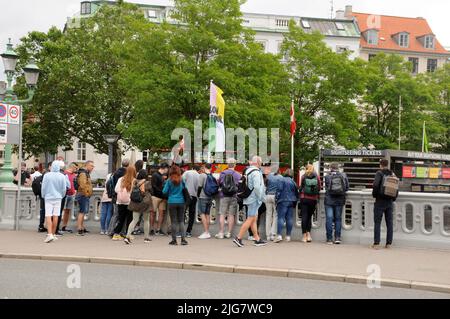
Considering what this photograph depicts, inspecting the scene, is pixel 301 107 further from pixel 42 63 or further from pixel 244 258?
pixel 244 258

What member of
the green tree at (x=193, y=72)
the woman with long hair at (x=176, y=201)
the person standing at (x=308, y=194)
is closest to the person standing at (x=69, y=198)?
the woman with long hair at (x=176, y=201)

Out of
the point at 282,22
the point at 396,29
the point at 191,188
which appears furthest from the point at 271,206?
the point at 396,29

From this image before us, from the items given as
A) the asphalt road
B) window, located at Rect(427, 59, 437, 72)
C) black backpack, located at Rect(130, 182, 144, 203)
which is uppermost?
window, located at Rect(427, 59, 437, 72)

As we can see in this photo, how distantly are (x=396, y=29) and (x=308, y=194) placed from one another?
6878cm

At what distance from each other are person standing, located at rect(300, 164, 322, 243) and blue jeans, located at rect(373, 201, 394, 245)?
1.34 meters

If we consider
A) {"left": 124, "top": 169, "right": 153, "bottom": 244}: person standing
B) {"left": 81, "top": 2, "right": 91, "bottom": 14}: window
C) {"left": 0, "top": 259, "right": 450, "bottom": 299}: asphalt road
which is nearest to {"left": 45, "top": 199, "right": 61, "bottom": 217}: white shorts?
{"left": 124, "top": 169, "right": 153, "bottom": 244}: person standing

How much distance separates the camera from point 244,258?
35.6 feet

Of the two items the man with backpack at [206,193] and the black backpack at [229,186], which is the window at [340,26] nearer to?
the man with backpack at [206,193]

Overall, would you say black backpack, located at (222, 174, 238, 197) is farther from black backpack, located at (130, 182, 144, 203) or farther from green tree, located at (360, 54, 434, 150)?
green tree, located at (360, 54, 434, 150)

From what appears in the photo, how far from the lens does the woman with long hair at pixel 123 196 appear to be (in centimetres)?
1320

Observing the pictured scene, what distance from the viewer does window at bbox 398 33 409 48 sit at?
246 ft

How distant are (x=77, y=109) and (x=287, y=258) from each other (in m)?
30.9

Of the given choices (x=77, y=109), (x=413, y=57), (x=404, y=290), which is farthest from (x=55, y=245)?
(x=413, y=57)

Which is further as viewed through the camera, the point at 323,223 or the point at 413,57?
the point at 413,57
